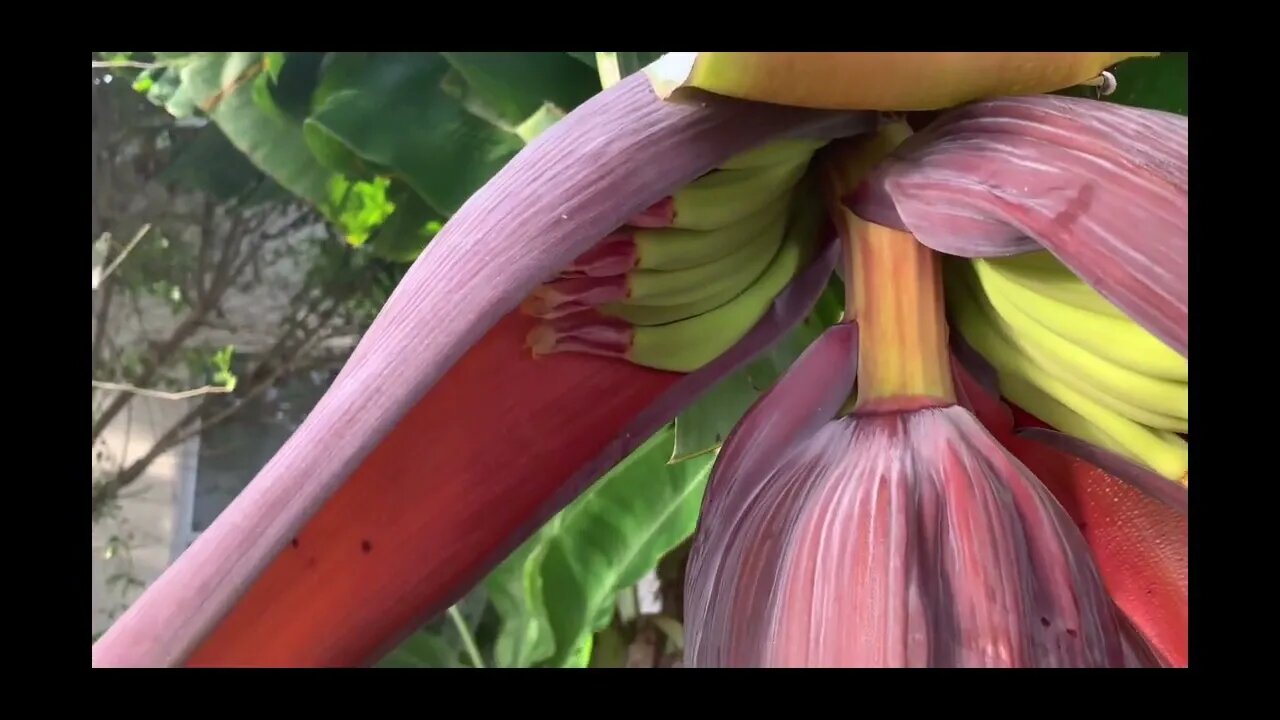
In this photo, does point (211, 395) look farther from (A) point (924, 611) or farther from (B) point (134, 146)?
(A) point (924, 611)

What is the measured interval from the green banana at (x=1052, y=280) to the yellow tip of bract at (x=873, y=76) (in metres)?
0.04

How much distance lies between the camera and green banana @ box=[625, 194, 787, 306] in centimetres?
21

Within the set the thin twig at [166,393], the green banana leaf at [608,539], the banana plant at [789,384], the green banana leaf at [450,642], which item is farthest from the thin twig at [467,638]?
the banana plant at [789,384]

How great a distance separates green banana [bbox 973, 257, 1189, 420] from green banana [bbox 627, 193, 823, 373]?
0.05 m

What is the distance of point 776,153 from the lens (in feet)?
0.67

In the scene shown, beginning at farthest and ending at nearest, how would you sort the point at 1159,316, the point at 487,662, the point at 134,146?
the point at 134,146, the point at 487,662, the point at 1159,316

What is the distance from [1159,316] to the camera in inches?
5.6

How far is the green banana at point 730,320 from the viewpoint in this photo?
22 centimetres

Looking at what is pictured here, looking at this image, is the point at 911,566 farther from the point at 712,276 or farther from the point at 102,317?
the point at 102,317

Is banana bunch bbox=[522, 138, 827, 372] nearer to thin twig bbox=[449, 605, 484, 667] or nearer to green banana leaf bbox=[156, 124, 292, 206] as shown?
thin twig bbox=[449, 605, 484, 667]

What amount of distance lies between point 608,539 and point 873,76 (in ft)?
0.94

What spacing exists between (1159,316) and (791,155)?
0.09 m

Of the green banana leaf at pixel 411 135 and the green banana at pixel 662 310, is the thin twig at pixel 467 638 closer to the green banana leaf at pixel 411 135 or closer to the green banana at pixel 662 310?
the green banana leaf at pixel 411 135
